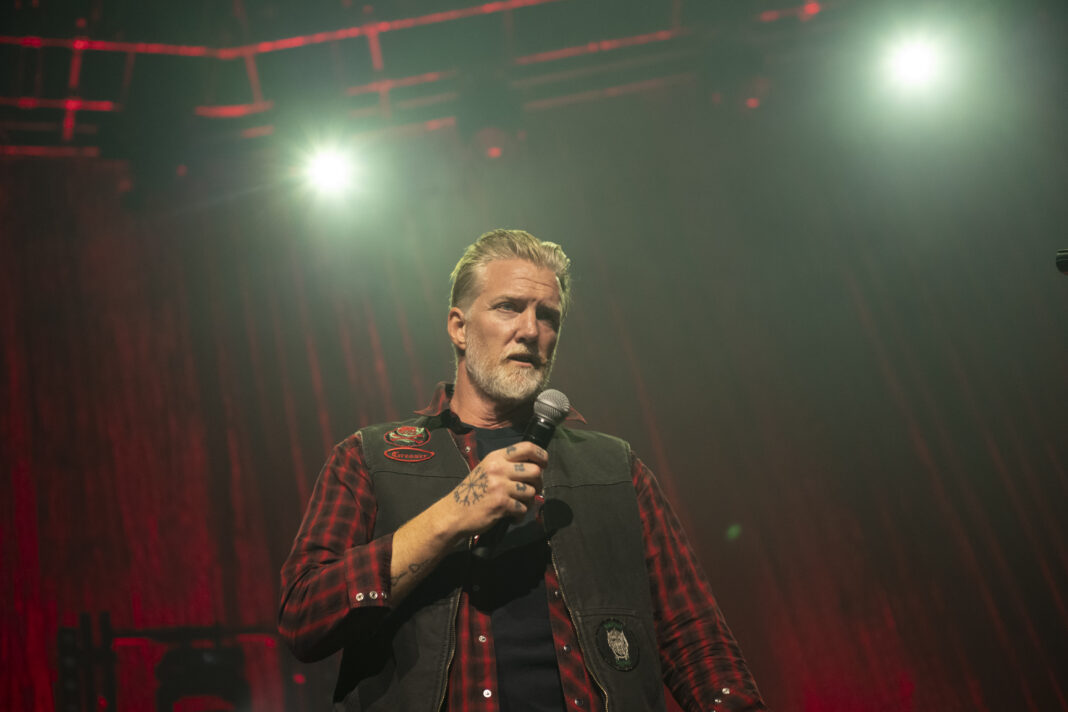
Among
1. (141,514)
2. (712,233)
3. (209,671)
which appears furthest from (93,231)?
(712,233)

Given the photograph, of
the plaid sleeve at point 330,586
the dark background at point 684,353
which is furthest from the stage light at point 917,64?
the plaid sleeve at point 330,586

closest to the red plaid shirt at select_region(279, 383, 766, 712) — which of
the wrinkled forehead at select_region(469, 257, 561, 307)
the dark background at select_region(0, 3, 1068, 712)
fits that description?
the wrinkled forehead at select_region(469, 257, 561, 307)

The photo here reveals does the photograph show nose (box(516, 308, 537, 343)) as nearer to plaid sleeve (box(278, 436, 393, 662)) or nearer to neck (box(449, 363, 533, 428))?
neck (box(449, 363, 533, 428))

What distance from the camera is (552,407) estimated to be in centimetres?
153

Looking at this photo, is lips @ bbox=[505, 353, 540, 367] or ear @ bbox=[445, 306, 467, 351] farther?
ear @ bbox=[445, 306, 467, 351]

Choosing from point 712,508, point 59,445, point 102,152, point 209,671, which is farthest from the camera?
point 102,152

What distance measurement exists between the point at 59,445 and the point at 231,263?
1.30 meters

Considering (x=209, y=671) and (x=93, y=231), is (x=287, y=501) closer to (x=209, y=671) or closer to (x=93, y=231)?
(x=209, y=671)

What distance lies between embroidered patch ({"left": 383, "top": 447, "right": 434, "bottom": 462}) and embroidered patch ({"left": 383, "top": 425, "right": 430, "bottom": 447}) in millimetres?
23

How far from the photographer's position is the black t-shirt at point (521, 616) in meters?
1.50

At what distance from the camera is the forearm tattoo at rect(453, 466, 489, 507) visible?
54.0 inches

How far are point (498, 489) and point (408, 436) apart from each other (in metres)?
0.63

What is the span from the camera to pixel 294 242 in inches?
165

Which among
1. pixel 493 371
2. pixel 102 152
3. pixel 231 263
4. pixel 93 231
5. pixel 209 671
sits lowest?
pixel 209 671
